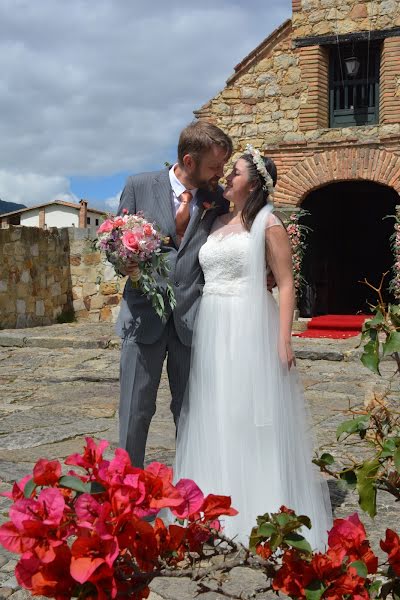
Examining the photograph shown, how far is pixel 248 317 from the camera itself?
3.05 meters

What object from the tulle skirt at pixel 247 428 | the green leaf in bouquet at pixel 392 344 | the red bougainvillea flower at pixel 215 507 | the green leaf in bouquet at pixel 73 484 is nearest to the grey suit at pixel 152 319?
the tulle skirt at pixel 247 428

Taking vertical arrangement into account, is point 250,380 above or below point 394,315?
below

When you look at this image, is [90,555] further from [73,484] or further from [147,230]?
[147,230]

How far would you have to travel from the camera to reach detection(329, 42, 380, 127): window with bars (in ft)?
39.2

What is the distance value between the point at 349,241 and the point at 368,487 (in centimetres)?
1757

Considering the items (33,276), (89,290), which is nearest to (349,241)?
(89,290)

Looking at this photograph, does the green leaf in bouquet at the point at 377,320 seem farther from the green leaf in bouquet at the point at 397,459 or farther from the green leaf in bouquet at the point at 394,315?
the green leaf in bouquet at the point at 397,459

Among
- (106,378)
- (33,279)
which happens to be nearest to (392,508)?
(106,378)

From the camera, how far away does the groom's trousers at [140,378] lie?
3.17 metres

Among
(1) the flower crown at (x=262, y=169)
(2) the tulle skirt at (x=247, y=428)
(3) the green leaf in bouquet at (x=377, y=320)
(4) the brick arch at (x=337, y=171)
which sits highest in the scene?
(4) the brick arch at (x=337, y=171)

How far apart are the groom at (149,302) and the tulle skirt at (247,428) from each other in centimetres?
12

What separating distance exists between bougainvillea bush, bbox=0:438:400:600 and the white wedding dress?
1.67 m

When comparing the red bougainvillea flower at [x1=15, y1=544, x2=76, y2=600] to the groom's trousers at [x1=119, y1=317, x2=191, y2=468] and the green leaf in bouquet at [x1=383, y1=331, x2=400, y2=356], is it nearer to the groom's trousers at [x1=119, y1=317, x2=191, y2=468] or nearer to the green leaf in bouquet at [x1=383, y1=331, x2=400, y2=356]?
the green leaf in bouquet at [x1=383, y1=331, x2=400, y2=356]

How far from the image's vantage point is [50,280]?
11781mm
